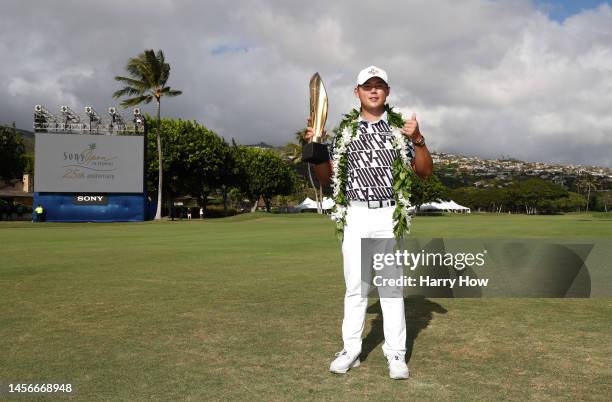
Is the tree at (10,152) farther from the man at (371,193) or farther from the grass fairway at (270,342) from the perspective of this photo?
the man at (371,193)

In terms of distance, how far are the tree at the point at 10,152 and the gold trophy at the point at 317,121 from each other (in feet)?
238

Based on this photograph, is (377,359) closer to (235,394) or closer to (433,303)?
(235,394)

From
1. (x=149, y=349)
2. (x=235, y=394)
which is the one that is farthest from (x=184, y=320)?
(x=235, y=394)

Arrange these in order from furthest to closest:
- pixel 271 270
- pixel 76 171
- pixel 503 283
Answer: pixel 76 171, pixel 271 270, pixel 503 283

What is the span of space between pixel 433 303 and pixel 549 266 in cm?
657

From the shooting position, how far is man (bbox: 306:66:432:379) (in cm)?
504

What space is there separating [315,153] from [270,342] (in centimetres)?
237

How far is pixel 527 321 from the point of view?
691cm

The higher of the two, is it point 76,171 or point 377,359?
point 76,171

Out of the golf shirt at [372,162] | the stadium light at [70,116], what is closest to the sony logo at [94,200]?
the stadium light at [70,116]

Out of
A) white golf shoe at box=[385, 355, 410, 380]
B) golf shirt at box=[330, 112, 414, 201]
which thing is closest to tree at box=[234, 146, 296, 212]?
golf shirt at box=[330, 112, 414, 201]

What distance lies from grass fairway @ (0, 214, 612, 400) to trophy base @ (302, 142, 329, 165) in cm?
216

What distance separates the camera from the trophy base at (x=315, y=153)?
5.21 metres

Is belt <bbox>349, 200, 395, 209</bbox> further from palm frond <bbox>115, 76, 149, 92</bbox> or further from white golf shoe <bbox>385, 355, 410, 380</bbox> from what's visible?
palm frond <bbox>115, 76, 149, 92</bbox>
